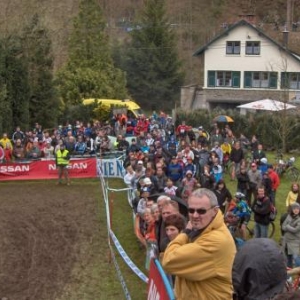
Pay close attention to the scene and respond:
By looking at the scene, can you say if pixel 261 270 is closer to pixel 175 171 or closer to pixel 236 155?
pixel 175 171

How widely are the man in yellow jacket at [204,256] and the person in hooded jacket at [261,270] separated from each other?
653 millimetres

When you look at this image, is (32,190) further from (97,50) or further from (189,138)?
(97,50)

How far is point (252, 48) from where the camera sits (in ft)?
165

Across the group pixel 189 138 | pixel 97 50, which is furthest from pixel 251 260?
pixel 97 50

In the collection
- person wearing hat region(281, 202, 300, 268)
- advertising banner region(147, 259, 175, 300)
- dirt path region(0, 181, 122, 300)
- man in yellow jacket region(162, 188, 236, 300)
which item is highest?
man in yellow jacket region(162, 188, 236, 300)

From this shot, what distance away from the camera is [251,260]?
3.64 meters

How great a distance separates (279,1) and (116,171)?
6217 centimetres

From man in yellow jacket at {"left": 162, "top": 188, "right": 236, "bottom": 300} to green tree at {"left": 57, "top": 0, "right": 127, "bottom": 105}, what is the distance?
41.7 meters

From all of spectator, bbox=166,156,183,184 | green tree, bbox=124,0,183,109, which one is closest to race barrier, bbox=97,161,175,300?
spectator, bbox=166,156,183,184

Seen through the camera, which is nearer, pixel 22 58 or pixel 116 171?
pixel 116 171

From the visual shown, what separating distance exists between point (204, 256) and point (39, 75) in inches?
1252

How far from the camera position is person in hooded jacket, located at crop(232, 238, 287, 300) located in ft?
11.8

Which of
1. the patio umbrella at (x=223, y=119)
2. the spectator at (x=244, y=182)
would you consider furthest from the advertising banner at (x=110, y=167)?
the patio umbrella at (x=223, y=119)

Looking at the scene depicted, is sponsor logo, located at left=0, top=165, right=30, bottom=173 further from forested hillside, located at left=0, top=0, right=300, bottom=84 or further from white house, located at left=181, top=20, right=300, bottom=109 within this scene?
forested hillside, located at left=0, top=0, right=300, bottom=84
